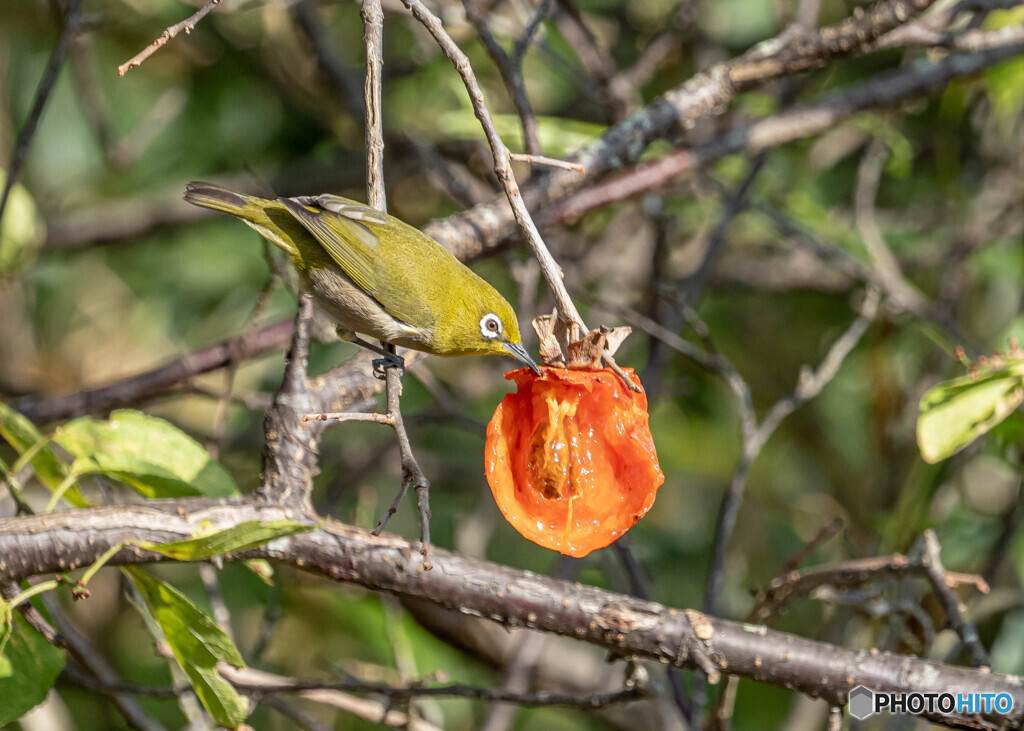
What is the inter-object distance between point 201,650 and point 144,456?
59 centimetres

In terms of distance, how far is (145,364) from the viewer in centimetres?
523

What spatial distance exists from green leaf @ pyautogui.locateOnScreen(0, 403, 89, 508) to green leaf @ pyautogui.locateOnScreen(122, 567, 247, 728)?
528 millimetres

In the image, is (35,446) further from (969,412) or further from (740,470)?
(969,412)

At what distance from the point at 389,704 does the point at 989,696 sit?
1634 millimetres

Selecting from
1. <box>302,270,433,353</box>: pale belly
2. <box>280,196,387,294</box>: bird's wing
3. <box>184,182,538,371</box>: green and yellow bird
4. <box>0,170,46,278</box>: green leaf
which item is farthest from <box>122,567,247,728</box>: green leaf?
<box>0,170,46,278</box>: green leaf

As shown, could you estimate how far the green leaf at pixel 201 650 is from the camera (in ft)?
6.05

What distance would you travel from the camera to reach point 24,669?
6.37ft

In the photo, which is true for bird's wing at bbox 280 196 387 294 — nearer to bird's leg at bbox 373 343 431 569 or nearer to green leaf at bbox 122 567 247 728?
bird's leg at bbox 373 343 431 569

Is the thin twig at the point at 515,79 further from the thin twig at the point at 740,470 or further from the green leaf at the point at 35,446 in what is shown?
the green leaf at the point at 35,446

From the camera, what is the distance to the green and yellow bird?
282 cm

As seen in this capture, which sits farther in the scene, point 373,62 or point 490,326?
point 490,326

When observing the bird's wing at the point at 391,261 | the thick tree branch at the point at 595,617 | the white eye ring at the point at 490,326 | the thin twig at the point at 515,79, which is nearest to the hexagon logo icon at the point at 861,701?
the thick tree branch at the point at 595,617

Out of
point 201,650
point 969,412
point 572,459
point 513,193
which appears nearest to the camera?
point 513,193

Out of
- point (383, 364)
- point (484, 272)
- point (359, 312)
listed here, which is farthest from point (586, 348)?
point (484, 272)
